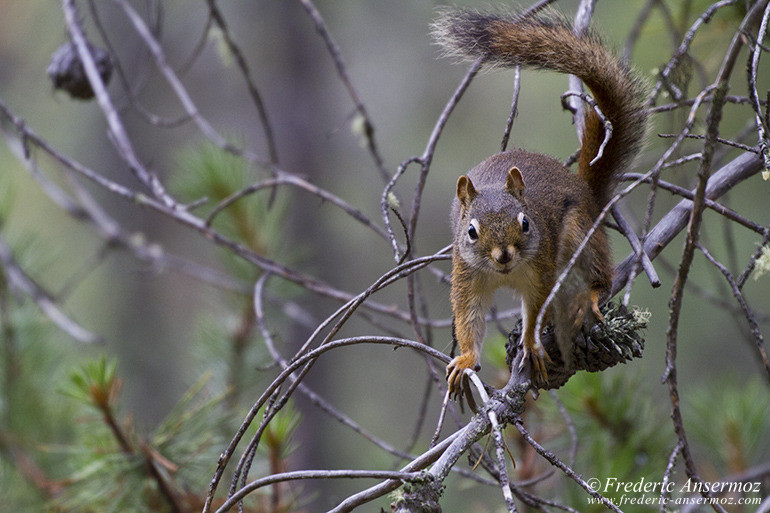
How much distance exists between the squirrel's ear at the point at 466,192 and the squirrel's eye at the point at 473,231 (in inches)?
2.5

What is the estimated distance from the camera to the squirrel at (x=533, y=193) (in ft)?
3.71

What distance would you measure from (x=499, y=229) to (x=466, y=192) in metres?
0.10

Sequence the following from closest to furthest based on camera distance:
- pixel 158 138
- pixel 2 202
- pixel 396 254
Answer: pixel 396 254 < pixel 2 202 < pixel 158 138

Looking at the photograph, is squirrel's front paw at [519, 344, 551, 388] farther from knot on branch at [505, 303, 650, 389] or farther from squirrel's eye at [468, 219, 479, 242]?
A: squirrel's eye at [468, 219, 479, 242]

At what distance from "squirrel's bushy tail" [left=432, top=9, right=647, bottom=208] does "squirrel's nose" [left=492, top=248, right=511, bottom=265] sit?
24 cm

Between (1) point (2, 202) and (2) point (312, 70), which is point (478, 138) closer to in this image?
(2) point (312, 70)

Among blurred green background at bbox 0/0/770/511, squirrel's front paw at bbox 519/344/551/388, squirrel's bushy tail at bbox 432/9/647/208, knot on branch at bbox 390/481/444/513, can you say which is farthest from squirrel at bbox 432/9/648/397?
blurred green background at bbox 0/0/770/511

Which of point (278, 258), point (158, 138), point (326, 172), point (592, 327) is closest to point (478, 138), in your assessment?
point (326, 172)

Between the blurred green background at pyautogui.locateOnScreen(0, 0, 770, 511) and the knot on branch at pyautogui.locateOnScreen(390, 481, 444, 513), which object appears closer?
the knot on branch at pyautogui.locateOnScreen(390, 481, 444, 513)

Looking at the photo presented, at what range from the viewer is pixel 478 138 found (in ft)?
15.1

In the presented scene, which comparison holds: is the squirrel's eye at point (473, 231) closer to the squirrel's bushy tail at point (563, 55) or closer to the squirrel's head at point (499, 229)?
the squirrel's head at point (499, 229)

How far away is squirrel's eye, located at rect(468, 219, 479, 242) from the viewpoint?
1.21 meters

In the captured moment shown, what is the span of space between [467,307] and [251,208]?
95cm

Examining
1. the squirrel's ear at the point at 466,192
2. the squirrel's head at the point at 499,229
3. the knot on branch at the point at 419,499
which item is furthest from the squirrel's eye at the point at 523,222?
the knot on branch at the point at 419,499
